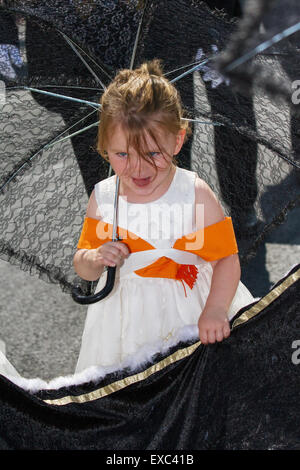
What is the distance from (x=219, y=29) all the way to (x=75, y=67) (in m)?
0.48

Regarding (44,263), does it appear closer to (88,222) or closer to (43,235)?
(43,235)

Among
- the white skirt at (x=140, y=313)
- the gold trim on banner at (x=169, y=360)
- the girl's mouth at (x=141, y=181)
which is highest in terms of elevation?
the girl's mouth at (x=141, y=181)

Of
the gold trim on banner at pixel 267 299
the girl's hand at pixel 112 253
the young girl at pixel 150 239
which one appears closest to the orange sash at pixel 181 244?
the young girl at pixel 150 239

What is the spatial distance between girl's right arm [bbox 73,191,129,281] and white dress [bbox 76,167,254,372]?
45mm

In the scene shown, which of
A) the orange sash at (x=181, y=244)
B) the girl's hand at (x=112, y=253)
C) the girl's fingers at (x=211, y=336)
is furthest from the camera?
the orange sash at (x=181, y=244)

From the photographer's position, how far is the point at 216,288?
1.75 meters

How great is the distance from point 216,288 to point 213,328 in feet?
0.65

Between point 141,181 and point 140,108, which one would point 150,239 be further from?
point 140,108

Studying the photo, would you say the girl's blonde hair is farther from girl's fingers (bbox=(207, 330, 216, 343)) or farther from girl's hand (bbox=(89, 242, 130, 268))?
girl's fingers (bbox=(207, 330, 216, 343))

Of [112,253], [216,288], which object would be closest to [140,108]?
[112,253]

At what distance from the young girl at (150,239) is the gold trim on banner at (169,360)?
4 centimetres

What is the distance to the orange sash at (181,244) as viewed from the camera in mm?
1813

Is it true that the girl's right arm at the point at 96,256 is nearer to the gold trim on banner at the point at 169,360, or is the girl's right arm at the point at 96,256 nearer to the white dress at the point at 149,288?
the white dress at the point at 149,288

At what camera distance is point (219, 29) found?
1961mm
